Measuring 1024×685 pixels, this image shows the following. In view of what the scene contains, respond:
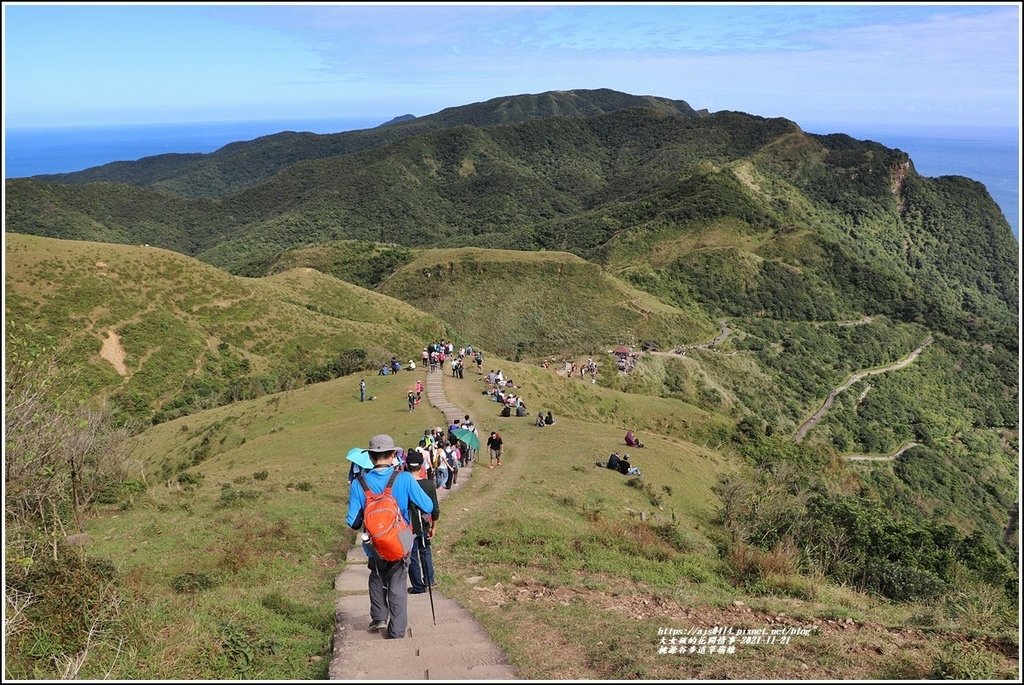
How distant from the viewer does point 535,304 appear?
2864 inches

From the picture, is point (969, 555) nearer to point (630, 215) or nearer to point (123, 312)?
point (123, 312)

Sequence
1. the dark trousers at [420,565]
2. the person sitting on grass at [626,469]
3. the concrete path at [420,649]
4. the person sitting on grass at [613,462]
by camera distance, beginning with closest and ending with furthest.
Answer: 1. the concrete path at [420,649]
2. the dark trousers at [420,565]
3. the person sitting on grass at [626,469]
4. the person sitting on grass at [613,462]

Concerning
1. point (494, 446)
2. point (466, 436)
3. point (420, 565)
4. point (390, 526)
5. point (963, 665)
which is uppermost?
point (390, 526)

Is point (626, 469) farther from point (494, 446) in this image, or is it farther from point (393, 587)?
point (393, 587)

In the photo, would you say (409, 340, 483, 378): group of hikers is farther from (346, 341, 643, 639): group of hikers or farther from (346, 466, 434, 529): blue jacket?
(346, 466, 434, 529): blue jacket

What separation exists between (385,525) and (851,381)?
245 ft

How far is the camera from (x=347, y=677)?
6.02 meters

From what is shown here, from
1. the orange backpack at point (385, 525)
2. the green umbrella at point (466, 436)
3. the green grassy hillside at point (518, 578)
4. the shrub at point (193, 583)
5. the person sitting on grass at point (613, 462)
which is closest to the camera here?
the orange backpack at point (385, 525)

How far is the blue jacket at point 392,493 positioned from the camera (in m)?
6.50

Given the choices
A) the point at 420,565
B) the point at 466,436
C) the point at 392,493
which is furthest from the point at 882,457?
the point at 392,493

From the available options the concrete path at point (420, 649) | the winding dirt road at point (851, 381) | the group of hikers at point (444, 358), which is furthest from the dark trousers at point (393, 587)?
the winding dirt road at point (851, 381)

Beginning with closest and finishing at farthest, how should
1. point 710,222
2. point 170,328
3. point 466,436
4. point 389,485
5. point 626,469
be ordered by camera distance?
point 389,485 < point 466,436 < point 626,469 < point 170,328 < point 710,222

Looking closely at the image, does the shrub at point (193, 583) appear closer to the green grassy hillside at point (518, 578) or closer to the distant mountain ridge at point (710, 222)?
the green grassy hillside at point (518, 578)

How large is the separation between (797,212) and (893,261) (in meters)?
19.6
